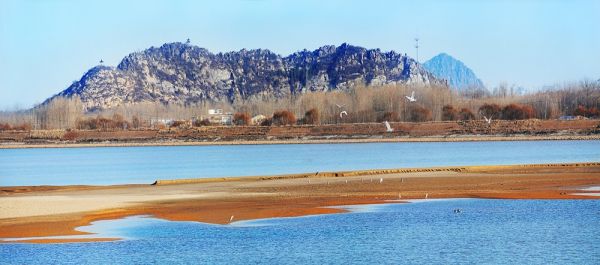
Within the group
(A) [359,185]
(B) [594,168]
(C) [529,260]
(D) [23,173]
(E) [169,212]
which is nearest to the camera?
(C) [529,260]

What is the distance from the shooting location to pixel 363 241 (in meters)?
24.3

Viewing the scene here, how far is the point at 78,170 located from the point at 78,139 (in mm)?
82495

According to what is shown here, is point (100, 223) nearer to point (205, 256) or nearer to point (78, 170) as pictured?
point (205, 256)

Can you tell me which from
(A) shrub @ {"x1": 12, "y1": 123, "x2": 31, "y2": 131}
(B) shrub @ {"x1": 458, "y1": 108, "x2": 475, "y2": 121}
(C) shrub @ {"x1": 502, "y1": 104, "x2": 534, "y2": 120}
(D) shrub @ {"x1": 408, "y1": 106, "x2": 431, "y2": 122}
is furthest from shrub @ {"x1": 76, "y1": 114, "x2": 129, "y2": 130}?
(C) shrub @ {"x1": 502, "y1": 104, "x2": 534, "y2": 120}

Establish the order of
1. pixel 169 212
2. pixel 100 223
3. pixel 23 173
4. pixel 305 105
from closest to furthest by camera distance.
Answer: pixel 100 223
pixel 169 212
pixel 23 173
pixel 305 105

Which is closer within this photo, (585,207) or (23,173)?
(585,207)

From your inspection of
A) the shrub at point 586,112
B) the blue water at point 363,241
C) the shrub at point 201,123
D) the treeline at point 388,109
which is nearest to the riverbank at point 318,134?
the treeline at point 388,109

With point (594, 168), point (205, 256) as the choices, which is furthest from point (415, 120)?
point (205, 256)

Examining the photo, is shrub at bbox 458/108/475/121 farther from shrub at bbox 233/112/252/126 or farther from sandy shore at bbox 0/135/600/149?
shrub at bbox 233/112/252/126

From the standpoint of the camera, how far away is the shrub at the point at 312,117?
5782 inches

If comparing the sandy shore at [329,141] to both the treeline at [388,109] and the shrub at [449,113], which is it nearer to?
the treeline at [388,109]

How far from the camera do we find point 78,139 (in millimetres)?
143875

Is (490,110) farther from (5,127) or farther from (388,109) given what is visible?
(5,127)

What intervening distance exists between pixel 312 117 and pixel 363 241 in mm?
123057
